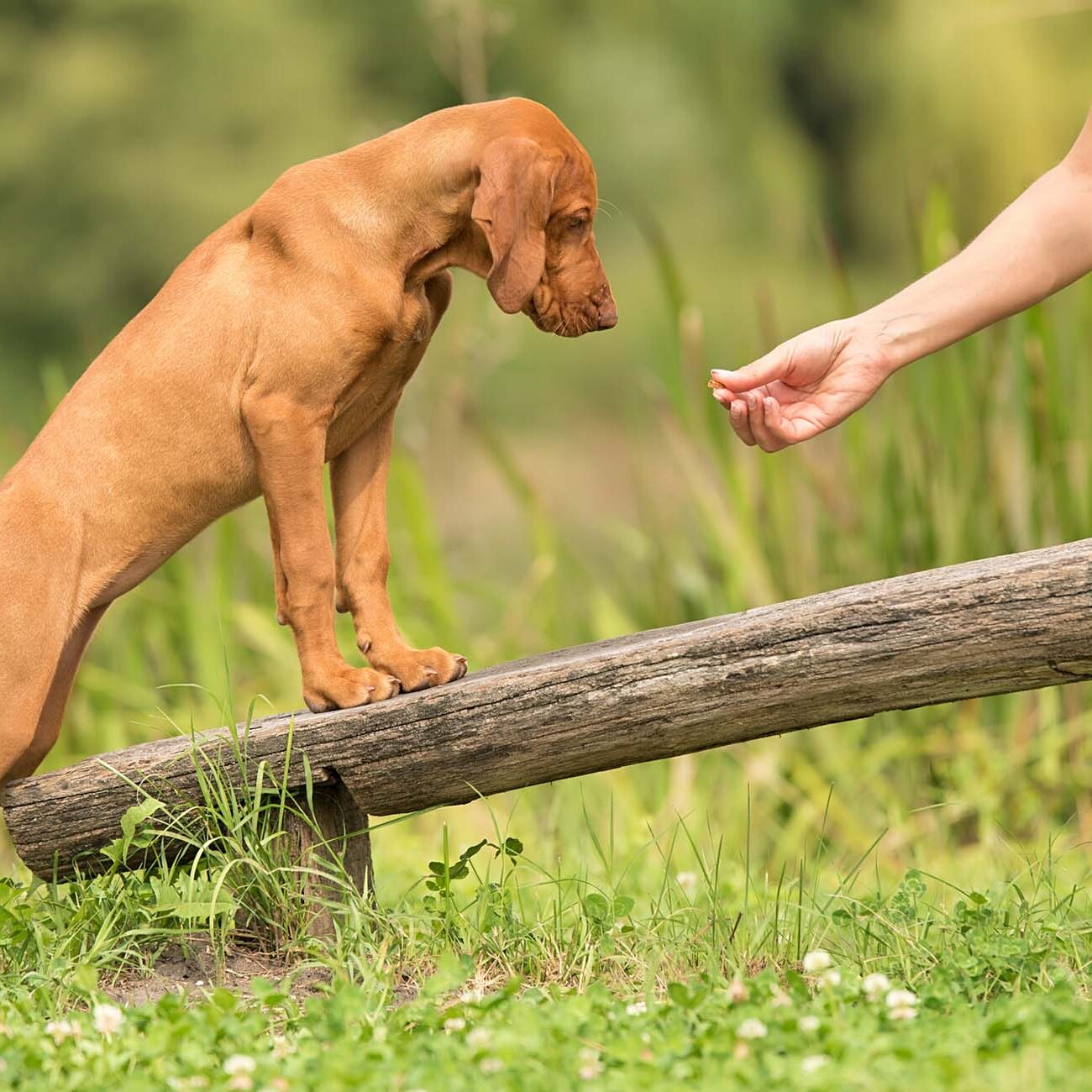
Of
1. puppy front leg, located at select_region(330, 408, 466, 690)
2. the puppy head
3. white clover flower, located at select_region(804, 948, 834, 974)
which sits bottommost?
white clover flower, located at select_region(804, 948, 834, 974)

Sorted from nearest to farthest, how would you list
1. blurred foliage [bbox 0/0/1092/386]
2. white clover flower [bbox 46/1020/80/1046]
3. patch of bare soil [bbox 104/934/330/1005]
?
white clover flower [bbox 46/1020/80/1046] < patch of bare soil [bbox 104/934/330/1005] < blurred foliage [bbox 0/0/1092/386]

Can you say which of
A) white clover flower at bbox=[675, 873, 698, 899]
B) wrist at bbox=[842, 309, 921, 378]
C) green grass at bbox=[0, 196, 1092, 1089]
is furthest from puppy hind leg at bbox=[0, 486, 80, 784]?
wrist at bbox=[842, 309, 921, 378]

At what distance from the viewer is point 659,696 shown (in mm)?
2756

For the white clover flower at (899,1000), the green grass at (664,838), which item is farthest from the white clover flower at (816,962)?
the white clover flower at (899,1000)

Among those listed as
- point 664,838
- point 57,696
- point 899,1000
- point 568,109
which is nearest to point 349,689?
point 57,696

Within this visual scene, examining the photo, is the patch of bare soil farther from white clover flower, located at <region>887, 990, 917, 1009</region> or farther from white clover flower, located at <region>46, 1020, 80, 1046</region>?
white clover flower, located at <region>887, 990, 917, 1009</region>

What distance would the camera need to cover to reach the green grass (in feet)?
7.64

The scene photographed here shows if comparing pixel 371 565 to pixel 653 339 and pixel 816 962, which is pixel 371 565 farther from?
pixel 653 339

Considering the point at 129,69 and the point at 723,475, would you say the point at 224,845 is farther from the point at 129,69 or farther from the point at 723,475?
the point at 129,69

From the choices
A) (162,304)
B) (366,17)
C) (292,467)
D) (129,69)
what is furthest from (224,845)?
(366,17)

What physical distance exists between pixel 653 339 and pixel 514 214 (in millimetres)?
2097

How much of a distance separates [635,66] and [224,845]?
11.3m

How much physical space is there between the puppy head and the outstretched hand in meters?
0.33

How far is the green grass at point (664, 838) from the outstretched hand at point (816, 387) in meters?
0.82
